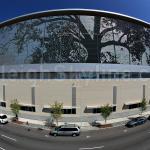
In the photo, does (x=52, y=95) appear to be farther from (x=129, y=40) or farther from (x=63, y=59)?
(x=129, y=40)

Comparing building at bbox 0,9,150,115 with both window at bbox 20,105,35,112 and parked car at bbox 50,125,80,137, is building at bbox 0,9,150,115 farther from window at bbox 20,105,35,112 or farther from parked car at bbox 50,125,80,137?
parked car at bbox 50,125,80,137

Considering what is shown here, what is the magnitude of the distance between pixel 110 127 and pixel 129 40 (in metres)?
25.4

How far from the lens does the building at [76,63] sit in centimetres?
4900

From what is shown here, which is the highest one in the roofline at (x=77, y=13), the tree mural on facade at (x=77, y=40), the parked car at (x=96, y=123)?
the roofline at (x=77, y=13)

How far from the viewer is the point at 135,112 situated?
52.8m

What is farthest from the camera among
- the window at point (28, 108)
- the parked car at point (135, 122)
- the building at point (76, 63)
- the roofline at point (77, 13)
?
the roofline at point (77, 13)

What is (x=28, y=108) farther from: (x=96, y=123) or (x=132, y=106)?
(x=132, y=106)

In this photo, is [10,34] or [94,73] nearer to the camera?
[94,73]

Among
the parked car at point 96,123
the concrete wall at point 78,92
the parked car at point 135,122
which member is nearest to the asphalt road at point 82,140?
the parked car at point 135,122

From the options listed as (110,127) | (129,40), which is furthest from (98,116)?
(129,40)

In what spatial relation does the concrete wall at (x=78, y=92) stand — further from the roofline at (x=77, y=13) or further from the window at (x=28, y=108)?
the roofline at (x=77, y=13)

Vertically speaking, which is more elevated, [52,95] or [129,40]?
[129,40]

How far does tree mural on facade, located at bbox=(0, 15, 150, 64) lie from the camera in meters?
51.0

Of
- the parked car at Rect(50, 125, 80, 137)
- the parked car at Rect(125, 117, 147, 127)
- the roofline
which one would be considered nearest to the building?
the roofline
